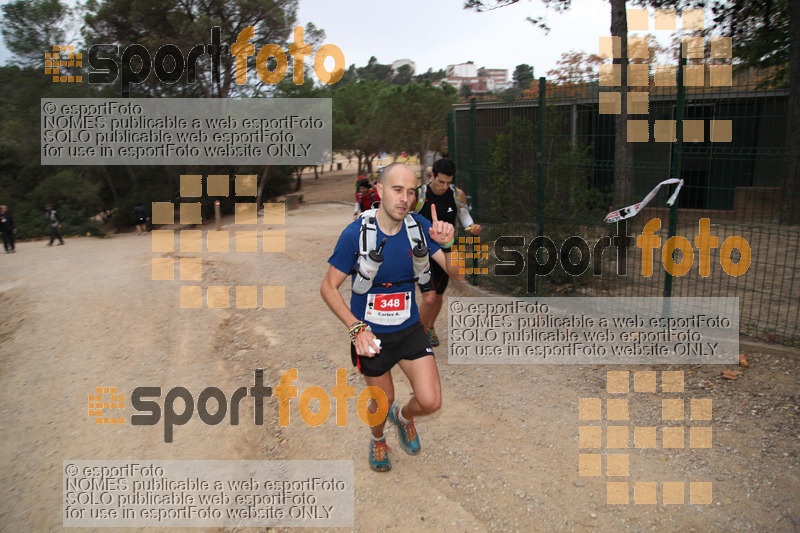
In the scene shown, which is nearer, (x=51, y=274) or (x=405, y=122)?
(x=51, y=274)

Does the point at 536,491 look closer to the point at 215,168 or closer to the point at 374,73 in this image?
the point at 215,168

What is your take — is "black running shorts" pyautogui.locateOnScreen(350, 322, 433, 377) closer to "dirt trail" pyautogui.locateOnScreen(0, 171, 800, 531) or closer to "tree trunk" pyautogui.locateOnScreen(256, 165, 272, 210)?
"dirt trail" pyautogui.locateOnScreen(0, 171, 800, 531)

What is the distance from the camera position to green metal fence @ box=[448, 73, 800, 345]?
19.8ft

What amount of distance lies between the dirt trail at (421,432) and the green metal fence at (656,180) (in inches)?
59.5

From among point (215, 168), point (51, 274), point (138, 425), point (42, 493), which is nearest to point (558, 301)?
point (138, 425)

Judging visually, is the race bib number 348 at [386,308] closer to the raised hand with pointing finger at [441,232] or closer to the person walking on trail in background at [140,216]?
the raised hand with pointing finger at [441,232]

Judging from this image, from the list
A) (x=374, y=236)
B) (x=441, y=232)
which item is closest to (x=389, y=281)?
(x=374, y=236)

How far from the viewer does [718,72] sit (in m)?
6.49

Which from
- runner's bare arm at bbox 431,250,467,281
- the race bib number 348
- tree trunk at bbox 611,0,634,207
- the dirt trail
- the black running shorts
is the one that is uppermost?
tree trunk at bbox 611,0,634,207

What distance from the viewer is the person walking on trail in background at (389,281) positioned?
3.77 meters

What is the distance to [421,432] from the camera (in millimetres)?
4930

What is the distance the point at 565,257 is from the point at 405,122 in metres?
27.6

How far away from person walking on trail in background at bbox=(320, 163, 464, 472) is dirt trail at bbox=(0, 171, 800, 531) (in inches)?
27.9

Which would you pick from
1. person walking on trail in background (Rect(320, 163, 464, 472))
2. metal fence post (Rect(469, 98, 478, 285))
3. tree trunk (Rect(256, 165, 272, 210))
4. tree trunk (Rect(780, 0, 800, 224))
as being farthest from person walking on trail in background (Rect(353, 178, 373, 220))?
tree trunk (Rect(256, 165, 272, 210))
